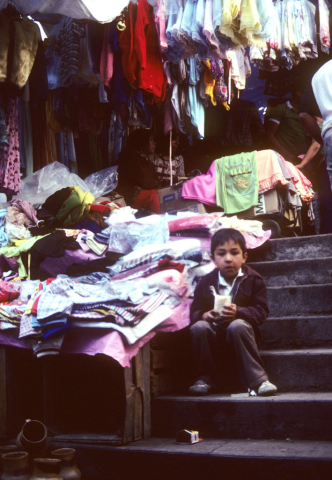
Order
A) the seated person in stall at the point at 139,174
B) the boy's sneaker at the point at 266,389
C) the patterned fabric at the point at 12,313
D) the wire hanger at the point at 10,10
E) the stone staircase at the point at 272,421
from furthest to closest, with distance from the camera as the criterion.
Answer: the seated person in stall at the point at 139,174, the wire hanger at the point at 10,10, the patterned fabric at the point at 12,313, the boy's sneaker at the point at 266,389, the stone staircase at the point at 272,421

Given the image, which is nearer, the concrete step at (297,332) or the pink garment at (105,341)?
the pink garment at (105,341)

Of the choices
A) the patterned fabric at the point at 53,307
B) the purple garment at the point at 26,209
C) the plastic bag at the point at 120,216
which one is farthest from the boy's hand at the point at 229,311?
the purple garment at the point at 26,209

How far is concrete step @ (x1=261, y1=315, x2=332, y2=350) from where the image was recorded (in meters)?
3.66

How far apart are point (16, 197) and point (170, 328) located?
3233mm

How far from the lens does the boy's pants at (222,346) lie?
327cm

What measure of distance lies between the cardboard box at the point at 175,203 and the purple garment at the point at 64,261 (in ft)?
6.39

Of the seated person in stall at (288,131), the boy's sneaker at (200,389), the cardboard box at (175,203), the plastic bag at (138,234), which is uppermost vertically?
the seated person in stall at (288,131)

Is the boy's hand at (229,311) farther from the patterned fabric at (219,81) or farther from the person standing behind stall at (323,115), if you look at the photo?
the patterned fabric at (219,81)

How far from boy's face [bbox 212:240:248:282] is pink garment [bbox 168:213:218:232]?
38.7 inches

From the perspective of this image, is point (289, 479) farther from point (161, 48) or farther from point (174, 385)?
point (161, 48)

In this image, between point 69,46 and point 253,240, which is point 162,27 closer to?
point 69,46

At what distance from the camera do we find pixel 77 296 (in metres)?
3.49

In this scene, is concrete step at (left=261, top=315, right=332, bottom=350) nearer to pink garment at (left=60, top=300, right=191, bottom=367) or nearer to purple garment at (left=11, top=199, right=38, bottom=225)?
pink garment at (left=60, top=300, right=191, bottom=367)

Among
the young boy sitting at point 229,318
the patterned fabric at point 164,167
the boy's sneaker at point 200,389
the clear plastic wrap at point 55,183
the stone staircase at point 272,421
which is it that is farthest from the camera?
the patterned fabric at point 164,167
